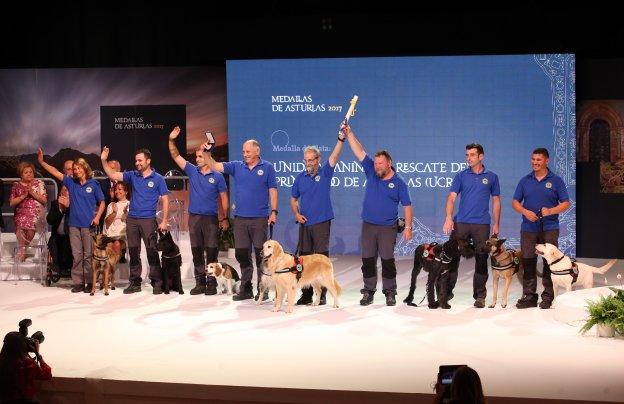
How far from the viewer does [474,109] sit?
1156 centimetres

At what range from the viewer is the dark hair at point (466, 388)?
13.0 ft

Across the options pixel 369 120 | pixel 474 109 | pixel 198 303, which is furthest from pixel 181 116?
pixel 198 303

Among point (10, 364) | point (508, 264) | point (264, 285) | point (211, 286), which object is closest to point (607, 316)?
point (508, 264)

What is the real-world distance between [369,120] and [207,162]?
134 inches

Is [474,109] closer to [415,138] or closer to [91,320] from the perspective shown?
[415,138]

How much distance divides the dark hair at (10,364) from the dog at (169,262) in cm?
380

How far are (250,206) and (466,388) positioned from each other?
4983 mm

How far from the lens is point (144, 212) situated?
911 cm

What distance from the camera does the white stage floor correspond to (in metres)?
5.86

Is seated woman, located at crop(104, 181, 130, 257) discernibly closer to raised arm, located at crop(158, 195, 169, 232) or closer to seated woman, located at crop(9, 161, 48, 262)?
raised arm, located at crop(158, 195, 169, 232)

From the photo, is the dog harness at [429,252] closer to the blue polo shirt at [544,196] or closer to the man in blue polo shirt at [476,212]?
the man in blue polo shirt at [476,212]

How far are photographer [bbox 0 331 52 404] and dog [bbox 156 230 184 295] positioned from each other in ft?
11.1

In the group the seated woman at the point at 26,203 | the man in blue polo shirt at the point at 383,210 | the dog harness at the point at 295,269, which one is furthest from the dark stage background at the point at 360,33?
the dog harness at the point at 295,269

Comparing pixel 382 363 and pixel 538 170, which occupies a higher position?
pixel 538 170
